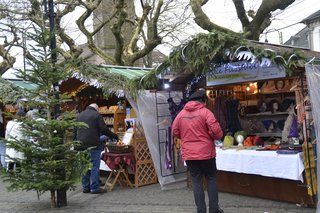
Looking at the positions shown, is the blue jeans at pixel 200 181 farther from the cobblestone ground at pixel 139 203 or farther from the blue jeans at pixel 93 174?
the blue jeans at pixel 93 174

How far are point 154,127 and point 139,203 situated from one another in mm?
1809

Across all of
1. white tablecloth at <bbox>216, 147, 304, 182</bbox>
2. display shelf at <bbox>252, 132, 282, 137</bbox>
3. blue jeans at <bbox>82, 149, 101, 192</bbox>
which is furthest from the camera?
display shelf at <bbox>252, 132, 282, 137</bbox>

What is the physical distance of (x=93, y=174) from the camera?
25.6 ft

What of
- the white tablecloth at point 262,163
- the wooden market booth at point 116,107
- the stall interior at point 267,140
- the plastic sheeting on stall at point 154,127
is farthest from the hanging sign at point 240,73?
the wooden market booth at point 116,107

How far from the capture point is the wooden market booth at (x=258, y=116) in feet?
20.0

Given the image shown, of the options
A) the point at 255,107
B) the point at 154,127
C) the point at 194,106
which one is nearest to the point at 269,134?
the point at 255,107

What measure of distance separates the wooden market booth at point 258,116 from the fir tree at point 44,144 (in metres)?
2.03

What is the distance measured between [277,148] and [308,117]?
2.70ft

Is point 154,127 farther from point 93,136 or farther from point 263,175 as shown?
point 263,175

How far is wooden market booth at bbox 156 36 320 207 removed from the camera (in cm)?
609

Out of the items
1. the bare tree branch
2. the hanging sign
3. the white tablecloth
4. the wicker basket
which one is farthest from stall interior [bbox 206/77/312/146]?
the bare tree branch

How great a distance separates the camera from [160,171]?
8.14m

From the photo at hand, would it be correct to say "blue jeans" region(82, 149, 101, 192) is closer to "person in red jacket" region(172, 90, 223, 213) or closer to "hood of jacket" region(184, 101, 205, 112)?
"person in red jacket" region(172, 90, 223, 213)

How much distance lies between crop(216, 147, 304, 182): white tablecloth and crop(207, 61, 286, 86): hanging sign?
1.42 meters
